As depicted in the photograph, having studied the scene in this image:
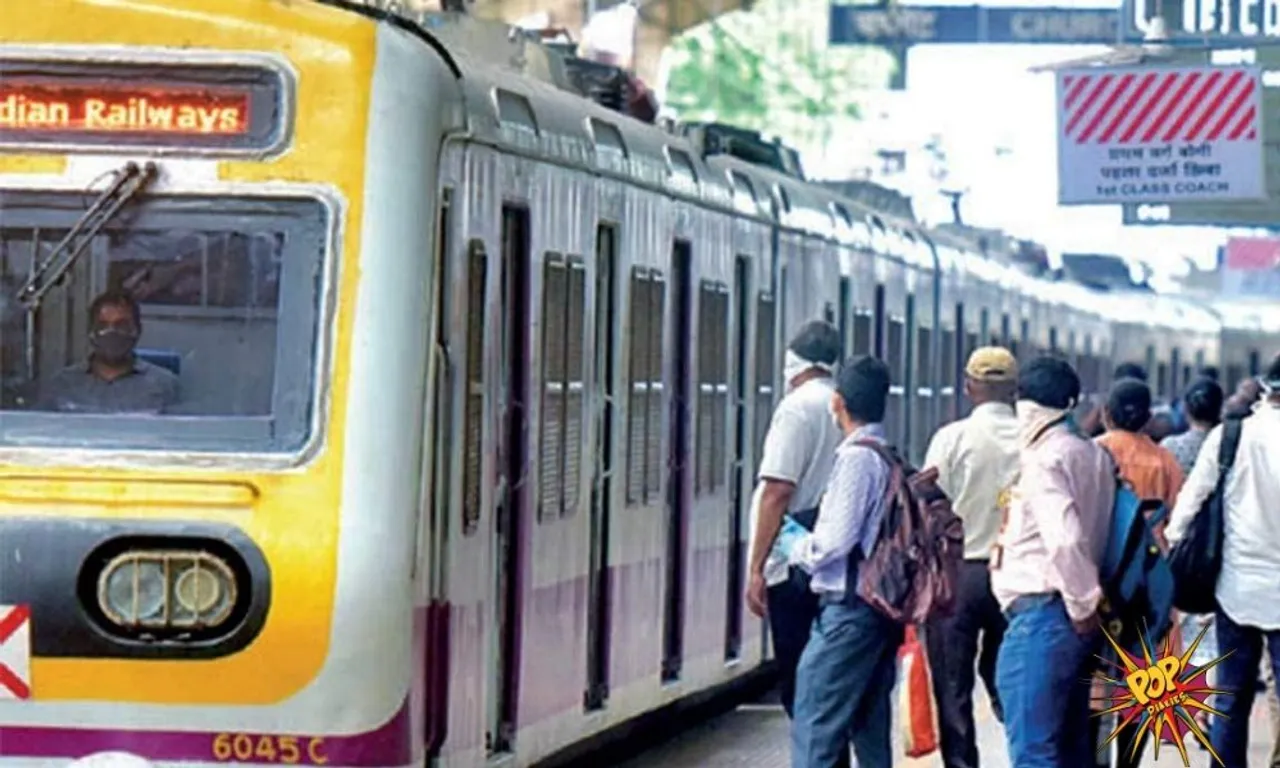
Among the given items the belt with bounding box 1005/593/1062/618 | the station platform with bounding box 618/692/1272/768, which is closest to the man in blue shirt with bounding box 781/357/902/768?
the belt with bounding box 1005/593/1062/618

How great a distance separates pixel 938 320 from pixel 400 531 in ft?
49.5

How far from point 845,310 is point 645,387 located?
5978 mm

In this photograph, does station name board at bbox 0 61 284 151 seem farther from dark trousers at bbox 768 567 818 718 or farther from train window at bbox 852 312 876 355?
train window at bbox 852 312 876 355

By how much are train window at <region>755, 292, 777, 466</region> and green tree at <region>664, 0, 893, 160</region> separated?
37088mm

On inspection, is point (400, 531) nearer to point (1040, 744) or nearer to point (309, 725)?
point (309, 725)

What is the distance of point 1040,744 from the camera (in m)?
11.9

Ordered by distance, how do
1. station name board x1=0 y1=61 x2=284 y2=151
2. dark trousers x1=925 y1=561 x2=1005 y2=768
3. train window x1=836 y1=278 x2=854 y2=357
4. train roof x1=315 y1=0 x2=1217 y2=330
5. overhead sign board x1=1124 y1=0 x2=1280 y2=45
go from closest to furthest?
1. station name board x1=0 y1=61 x2=284 y2=151
2. train roof x1=315 y1=0 x2=1217 y2=330
3. dark trousers x1=925 y1=561 x2=1005 y2=768
4. train window x1=836 y1=278 x2=854 y2=357
5. overhead sign board x1=1124 y1=0 x2=1280 y2=45

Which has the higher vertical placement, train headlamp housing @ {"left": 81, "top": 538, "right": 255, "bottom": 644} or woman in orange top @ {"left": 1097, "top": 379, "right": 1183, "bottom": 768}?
woman in orange top @ {"left": 1097, "top": 379, "right": 1183, "bottom": 768}

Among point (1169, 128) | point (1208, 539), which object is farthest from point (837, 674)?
point (1169, 128)

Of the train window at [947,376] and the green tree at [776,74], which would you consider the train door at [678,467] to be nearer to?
the train window at [947,376]

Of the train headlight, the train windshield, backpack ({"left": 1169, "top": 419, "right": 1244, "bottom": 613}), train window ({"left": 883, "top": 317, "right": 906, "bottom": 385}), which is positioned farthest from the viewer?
train window ({"left": 883, "top": 317, "right": 906, "bottom": 385})

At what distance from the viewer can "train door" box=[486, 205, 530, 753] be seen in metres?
11.0

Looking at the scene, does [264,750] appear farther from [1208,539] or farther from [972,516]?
[972,516]

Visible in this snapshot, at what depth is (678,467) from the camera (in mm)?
15070
